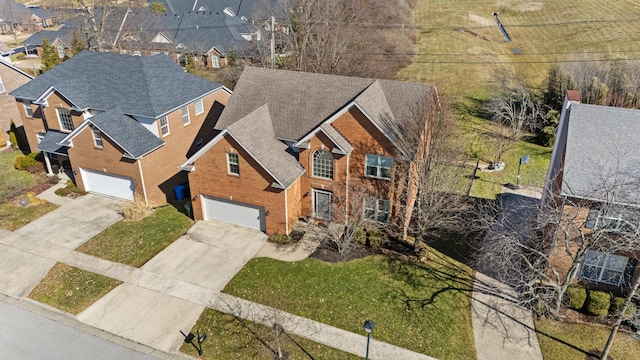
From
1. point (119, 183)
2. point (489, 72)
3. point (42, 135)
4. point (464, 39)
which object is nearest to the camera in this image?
point (119, 183)

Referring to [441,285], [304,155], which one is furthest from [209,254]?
[441,285]

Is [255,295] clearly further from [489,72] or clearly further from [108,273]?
[489,72]

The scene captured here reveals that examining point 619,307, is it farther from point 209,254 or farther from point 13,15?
point 13,15

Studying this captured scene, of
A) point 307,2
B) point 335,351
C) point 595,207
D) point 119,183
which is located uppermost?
point 307,2

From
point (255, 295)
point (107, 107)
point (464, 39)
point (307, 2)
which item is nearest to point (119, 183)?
point (107, 107)

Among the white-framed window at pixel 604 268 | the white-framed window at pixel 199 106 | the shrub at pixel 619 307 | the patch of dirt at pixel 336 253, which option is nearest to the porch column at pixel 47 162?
the white-framed window at pixel 199 106

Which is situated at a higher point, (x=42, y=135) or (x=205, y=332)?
(x=42, y=135)

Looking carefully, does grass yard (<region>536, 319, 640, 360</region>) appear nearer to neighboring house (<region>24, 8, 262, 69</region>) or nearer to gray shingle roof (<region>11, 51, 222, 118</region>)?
gray shingle roof (<region>11, 51, 222, 118</region>)

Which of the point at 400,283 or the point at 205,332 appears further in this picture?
the point at 400,283
